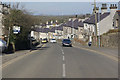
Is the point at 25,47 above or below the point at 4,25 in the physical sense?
below

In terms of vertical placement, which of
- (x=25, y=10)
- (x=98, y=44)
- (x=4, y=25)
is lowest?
(x=98, y=44)

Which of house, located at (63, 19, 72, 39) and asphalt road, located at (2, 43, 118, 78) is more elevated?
house, located at (63, 19, 72, 39)

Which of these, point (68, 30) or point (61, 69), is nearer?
point (61, 69)

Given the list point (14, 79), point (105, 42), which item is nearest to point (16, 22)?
point (105, 42)

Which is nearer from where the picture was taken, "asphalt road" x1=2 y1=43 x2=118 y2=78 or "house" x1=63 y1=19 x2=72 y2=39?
"asphalt road" x1=2 y1=43 x2=118 y2=78

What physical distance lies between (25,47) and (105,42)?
1464cm

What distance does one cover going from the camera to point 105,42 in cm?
4534

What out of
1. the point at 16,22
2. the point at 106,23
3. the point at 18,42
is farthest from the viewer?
the point at 106,23

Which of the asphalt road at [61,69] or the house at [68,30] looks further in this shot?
the house at [68,30]

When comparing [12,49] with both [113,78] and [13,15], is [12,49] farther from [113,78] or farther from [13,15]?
[113,78]

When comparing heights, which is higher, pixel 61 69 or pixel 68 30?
pixel 68 30

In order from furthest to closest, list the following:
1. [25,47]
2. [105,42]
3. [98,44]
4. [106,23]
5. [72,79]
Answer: [106,23] → [98,44] → [105,42] → [25,47] → [72,79]

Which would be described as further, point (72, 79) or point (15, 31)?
point (15, 31)

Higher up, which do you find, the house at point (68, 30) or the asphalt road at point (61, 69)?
the house at point (68, 30)
